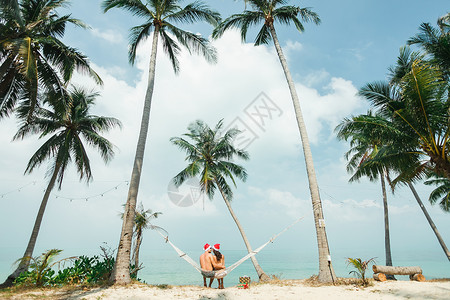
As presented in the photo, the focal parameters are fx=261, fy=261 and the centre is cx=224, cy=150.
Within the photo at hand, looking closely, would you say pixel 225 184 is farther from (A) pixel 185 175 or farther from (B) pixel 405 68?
(B) pixel 405 68

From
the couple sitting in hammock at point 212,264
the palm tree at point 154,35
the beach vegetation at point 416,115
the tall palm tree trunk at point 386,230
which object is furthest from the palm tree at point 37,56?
the tall palm tree trunk at point 386,230

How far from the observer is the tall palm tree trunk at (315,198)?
7312 millimetres

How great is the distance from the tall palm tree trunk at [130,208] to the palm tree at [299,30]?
4.71 metres

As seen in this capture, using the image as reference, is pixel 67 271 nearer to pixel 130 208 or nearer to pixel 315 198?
pixel 130 208

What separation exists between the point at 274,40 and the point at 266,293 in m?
8.65

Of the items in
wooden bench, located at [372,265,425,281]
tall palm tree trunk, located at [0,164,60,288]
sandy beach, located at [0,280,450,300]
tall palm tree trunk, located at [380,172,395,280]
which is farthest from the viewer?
tall palm tree trunk, located at [380,172,395,280]

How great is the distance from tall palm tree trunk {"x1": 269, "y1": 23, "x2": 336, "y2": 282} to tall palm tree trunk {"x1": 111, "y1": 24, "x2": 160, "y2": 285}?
4.90 metres

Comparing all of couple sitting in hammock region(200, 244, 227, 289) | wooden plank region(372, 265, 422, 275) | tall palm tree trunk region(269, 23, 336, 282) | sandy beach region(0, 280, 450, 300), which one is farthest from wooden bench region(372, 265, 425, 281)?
couple sitting in hammock region(200, 244, 227, 289)

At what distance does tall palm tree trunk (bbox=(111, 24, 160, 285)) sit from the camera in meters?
6.53

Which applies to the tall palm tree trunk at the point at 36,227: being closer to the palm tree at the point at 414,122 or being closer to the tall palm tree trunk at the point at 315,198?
the tall palm tree trunk at the point at 315,198

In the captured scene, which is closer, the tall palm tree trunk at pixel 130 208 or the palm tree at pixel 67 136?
the tall palm tree trunk at pixel 130 208

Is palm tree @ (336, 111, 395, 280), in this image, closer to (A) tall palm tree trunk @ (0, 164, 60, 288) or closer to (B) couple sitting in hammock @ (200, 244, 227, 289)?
(B) couple sitting in hammock @ (200, 244, 227, 289)

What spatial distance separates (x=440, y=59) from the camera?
8.12 metres

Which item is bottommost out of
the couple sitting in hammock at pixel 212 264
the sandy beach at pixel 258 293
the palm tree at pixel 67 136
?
the sandy beach at pixel 258 293
